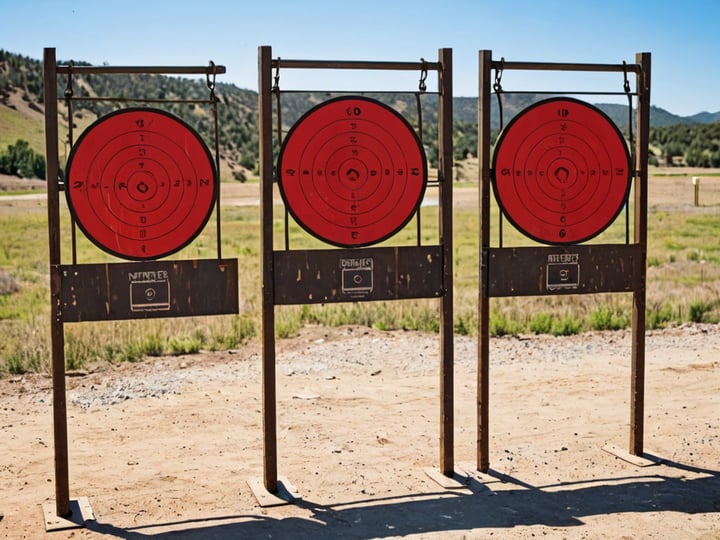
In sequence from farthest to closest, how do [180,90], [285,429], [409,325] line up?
[180,90]
[409,325]
[285,429]

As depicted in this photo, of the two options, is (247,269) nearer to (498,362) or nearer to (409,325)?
(409,325)

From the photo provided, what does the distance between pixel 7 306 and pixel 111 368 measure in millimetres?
5325

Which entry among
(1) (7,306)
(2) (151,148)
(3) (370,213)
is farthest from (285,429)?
(1) (7,306)

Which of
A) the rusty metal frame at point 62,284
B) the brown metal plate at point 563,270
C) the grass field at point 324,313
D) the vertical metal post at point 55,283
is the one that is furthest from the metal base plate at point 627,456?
the grass field at point 324,313

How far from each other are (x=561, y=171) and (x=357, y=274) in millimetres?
1483

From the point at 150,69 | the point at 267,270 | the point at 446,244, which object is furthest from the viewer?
the point at 446,244

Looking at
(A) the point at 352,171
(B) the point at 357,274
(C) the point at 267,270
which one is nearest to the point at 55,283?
(C) the point at 267,270

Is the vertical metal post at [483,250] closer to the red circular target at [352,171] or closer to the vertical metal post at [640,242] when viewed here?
the red circular target at [352,171]

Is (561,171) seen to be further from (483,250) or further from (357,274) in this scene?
(357,274)

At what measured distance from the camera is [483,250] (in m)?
5.60

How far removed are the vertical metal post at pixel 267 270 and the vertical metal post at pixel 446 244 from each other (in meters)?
1.00

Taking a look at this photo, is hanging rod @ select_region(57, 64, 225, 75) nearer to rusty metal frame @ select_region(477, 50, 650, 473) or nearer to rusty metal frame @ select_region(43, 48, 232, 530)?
rusty metal frame @ select_region(43, 48, 232, 530)

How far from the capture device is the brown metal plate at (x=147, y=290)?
195 inches

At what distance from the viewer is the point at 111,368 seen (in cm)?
877
